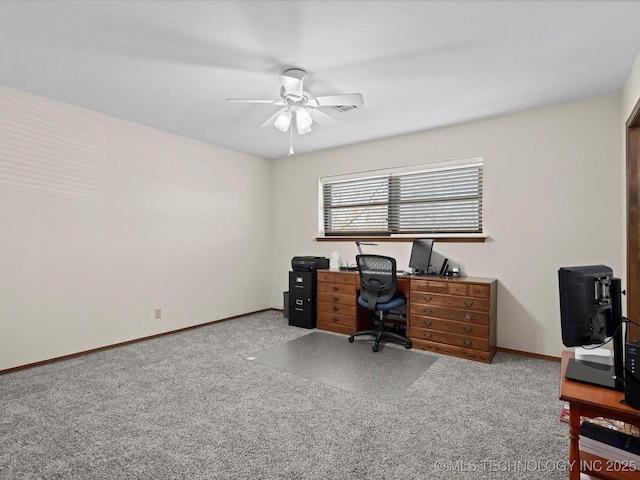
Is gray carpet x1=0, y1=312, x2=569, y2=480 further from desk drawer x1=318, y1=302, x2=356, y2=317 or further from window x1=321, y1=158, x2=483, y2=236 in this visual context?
window x1=321, y1=158, x2=483, y2=236

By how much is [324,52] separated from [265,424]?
2614 mm

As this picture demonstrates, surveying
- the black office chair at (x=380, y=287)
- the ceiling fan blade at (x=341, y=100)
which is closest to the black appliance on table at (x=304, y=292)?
the black office chair at (x=380, y=287)

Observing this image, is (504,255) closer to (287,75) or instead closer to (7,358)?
(287,75)

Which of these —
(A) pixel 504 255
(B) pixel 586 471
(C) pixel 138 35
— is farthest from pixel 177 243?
(B) pixel 586 471

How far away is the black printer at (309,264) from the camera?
478cm

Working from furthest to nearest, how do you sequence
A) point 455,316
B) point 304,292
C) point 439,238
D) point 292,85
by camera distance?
1. point 304,292
2. point 439,238
3. point 455,316
4. point 292,85

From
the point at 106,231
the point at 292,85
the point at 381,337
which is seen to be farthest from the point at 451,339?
the point at 106,231

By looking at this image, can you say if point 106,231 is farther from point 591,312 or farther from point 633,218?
point 633,218

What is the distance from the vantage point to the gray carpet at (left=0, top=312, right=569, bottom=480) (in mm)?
1826

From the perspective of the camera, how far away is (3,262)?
3.08 metres

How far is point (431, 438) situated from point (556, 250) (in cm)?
247

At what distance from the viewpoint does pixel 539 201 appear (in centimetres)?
354

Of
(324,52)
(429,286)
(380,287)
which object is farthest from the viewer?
(380,287)

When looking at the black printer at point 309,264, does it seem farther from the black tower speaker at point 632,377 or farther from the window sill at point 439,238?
the black tower speaker at point 632,377
